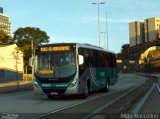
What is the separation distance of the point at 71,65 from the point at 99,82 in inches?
245

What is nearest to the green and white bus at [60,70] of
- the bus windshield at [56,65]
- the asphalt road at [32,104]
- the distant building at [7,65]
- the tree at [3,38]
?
the bus windshield at [56,65]

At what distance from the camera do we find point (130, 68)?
7633 inches

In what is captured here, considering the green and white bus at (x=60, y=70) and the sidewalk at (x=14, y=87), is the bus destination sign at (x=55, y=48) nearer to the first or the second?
the green and white bus at (x=60, y=70)

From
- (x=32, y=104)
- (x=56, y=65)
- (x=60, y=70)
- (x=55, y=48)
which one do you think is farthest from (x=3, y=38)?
(x=32, y=104)

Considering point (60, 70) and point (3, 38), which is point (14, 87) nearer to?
point (60, 70)

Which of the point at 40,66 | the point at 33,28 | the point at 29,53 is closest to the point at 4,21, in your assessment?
the point at 33,28

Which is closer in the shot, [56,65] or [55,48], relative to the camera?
[56,65]

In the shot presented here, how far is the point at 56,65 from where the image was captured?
25.1m

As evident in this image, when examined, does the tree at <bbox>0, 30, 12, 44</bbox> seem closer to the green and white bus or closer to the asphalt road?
the asphalt road

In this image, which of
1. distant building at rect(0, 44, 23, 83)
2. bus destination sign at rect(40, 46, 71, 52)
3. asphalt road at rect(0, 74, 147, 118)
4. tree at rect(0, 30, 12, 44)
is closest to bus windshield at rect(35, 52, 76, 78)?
bus destination sign at rect(40, 46, 71, 52)

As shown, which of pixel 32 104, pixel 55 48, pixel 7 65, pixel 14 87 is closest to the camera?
pixel 32 104

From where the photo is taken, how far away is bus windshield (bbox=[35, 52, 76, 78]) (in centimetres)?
2509

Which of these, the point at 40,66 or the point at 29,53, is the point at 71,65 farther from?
the point at 29,53

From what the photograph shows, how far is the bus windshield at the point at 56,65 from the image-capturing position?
25.1 meters
